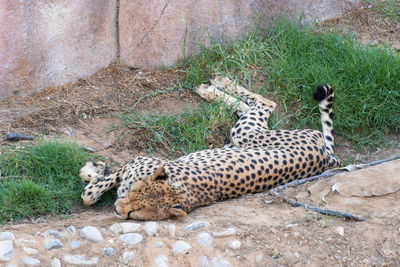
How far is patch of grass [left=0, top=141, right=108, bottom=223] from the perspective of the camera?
411 cm

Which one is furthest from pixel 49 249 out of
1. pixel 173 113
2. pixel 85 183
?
pixel 173 113

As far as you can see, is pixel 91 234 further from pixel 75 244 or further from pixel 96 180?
pixel 96 180

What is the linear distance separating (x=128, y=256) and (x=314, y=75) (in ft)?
10.1

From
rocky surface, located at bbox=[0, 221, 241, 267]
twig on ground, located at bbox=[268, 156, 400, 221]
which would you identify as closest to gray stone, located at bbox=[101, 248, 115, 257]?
rocky surface, located at bbox=[0, 221, 241, 267]

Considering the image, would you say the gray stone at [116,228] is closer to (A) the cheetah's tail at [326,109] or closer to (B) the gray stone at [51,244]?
(B) the gray stone at [51,244]

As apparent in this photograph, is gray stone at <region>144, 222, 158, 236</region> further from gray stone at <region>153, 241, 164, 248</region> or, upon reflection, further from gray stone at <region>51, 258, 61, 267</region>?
gray stone at <region>51, 258, 61, 267</region>

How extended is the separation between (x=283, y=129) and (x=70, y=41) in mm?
2181

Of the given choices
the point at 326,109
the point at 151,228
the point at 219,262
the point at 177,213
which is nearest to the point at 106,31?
the point at 326,109

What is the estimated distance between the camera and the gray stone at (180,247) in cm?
342

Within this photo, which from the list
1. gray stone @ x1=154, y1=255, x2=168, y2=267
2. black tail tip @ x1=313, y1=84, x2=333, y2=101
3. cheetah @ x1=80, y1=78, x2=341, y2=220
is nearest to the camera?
gray stone @ x1=154, y1=255, x2=168, y2=267

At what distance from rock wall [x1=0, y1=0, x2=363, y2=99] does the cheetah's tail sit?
1.20m

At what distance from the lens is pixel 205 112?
17.7 feet

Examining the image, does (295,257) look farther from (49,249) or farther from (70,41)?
(70,41)

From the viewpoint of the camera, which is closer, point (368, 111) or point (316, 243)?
point (316, 243)
